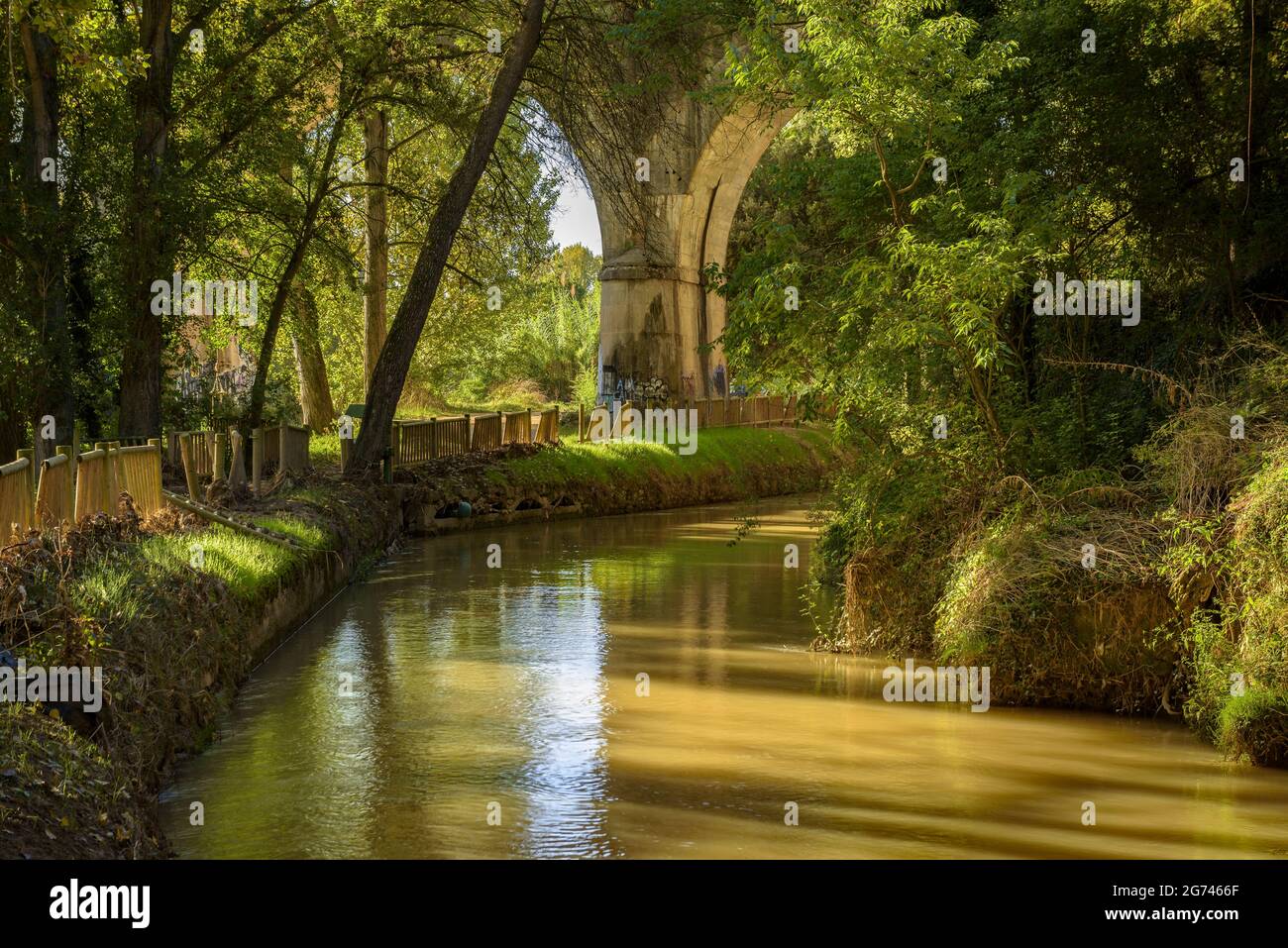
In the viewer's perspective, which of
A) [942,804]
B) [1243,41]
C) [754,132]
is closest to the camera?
Result: [942,804]

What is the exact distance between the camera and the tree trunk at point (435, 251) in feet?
71.8

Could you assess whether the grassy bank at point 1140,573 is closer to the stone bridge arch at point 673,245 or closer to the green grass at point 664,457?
the green grass at point 664,457

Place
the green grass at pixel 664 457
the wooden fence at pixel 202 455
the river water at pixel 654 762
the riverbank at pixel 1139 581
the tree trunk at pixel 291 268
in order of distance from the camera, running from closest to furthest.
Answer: the river water at pixel 654 762 → the riverbank at pixel 1139 581 → the wooden fence at pixel 202 455 → the tree trunk at pixel 291 268 → the green grass at pixel 664 457

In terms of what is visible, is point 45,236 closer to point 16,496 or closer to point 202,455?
point 202,455

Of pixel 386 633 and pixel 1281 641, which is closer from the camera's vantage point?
pixel 1281 641

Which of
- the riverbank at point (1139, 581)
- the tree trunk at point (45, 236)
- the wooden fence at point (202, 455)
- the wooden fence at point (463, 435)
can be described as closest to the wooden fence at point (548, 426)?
the wooden fence at point (463, 435)

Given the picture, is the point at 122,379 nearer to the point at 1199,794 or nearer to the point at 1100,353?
the point at 1100,353

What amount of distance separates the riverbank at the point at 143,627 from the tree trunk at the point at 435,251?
1.01 metres

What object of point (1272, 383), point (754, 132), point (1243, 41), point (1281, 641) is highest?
point (754, 132)

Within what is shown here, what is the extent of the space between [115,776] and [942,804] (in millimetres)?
4730

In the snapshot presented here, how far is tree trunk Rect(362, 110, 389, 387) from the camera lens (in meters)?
27.0

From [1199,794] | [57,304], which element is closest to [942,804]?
[1199,794]

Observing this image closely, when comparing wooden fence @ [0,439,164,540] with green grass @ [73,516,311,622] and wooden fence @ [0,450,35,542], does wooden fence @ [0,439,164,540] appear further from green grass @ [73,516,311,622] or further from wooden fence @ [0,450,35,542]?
green grass @ [73,516,311,622]
